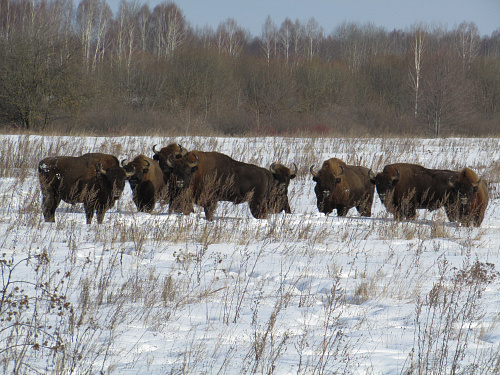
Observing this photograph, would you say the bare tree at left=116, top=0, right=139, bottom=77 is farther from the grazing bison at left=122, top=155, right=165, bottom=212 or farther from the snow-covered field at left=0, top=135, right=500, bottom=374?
the snow-covered field at left=0, top=135, right=500, bottom=374

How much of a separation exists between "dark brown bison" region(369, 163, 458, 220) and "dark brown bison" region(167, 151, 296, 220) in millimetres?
2274

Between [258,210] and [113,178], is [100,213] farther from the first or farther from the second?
[258,210]

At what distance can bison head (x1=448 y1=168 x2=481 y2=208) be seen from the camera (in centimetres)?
1180

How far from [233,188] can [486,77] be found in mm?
50255

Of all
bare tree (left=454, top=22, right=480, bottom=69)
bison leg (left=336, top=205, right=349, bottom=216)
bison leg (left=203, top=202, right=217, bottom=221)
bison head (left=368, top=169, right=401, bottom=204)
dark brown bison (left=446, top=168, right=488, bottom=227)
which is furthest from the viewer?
bare tree (left=454, top=22, right=480, bottom=69)

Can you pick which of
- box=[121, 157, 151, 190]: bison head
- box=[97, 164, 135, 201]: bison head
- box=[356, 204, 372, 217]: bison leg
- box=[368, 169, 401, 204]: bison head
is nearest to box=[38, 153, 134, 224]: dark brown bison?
box=[97, 164, 135, 201]: bison head

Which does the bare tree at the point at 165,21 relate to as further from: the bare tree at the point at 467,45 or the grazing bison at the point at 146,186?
the grazing bison at the point at 146,186

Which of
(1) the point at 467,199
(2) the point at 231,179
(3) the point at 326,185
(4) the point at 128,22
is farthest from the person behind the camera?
(4) the point at 128,22

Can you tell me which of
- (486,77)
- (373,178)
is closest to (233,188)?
(373,178)

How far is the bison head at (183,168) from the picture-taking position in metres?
11.9

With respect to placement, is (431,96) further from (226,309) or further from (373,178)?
(226,309)

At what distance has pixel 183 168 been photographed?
39.2 ft

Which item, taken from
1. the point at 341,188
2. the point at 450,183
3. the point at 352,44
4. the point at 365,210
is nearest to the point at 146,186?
the point at 341,188

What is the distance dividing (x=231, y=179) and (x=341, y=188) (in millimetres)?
2900
